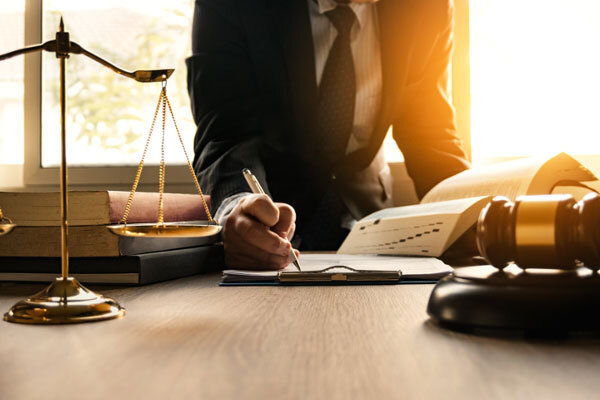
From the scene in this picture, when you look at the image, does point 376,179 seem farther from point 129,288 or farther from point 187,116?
point 129,288

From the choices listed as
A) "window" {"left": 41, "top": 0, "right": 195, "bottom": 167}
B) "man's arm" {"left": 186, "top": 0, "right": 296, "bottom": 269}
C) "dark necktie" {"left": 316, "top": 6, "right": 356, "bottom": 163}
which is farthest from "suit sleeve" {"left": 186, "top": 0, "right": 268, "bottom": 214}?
"window" {"left": 41, "top": 0, "right": 195, "bottom": 167}

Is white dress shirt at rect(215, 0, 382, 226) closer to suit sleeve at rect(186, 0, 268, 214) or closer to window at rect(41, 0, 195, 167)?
suit sleeve at rect(186, 0, 268, 214)

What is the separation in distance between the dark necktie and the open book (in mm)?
600

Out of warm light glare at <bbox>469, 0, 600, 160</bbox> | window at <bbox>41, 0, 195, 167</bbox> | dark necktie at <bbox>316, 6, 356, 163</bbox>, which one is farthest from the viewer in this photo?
window at <bbox>41, 0, 195, 167</bbox>

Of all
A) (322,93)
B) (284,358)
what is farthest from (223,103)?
(284,358)

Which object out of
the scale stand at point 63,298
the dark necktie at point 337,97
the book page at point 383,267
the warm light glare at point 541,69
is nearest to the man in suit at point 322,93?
the dark necktie at point 337,97

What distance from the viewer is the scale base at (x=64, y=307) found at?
53 cm

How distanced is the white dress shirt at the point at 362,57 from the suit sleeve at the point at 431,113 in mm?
130

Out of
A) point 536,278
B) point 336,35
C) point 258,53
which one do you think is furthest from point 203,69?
point 536,278

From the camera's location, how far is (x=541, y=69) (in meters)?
2.34

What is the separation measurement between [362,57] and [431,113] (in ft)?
1.03

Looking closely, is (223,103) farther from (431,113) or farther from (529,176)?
(529,176)

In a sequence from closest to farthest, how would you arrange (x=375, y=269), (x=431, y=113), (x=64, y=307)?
(x=64, y=307), (x=375, y=269), (x=431, y=113)

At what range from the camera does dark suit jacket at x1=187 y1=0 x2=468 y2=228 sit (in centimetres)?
181
